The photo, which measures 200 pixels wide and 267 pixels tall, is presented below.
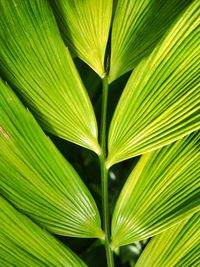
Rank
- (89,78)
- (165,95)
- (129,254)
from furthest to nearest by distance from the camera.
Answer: (129,254), (89,78), (165,95)

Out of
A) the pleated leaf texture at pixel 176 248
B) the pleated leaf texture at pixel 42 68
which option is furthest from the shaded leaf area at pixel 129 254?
the pleated leaf texture at pixel 42 68

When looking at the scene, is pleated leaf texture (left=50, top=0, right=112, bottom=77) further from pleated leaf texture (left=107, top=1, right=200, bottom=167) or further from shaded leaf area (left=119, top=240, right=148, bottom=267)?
shaded leaf area (left=119, top=240, right=148, bottom=267)

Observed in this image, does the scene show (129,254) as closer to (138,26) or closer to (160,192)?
(160,192)

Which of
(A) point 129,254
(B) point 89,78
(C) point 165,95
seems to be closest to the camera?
(C) point 165,95

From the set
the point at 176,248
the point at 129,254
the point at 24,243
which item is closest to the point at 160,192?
the point at 176,248

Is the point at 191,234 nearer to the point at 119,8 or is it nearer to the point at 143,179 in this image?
the point at 143,179

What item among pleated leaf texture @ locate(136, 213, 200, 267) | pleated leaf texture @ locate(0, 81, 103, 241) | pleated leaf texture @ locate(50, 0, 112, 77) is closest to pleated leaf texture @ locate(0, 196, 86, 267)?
pleated leaf texture @ locate(0, 81, 103, 241)
